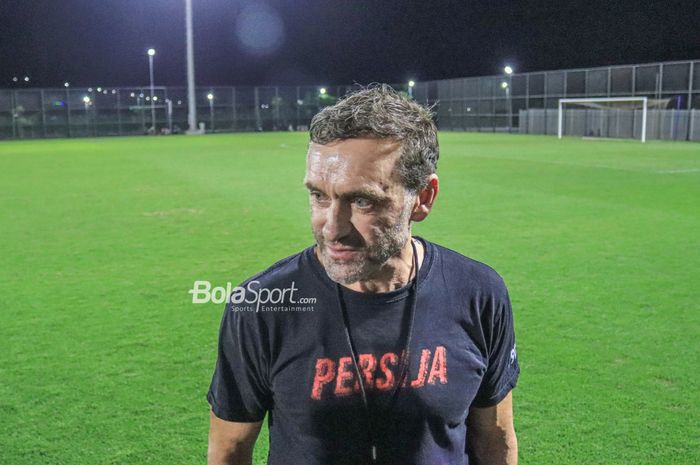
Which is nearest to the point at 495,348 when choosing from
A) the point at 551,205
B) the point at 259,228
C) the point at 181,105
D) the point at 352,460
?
the point at 352,460

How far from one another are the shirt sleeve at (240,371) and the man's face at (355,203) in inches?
12.6

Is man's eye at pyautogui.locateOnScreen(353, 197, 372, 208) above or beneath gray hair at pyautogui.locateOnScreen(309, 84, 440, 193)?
beneath

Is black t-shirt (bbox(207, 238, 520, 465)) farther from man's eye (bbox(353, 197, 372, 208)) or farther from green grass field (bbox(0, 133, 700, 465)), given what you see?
green grass field (bbox(0, 133, 700, 465))

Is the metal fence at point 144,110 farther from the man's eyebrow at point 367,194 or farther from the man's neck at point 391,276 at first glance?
the man's eyebrow at point 367,194

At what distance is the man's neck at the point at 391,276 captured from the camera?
2.33 metres

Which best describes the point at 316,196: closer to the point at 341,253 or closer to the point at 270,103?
the point at 341,253

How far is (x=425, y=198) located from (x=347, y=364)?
0.57 metres

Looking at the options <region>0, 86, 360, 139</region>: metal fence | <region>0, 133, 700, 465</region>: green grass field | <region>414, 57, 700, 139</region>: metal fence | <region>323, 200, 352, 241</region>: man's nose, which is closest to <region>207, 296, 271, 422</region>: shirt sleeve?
<region>323, 200, 352, 241</region>: man's nose

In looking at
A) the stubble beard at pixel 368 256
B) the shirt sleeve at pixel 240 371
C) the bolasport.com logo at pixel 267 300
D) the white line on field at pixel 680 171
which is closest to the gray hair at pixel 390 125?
the stubble beard at pixel 368 256

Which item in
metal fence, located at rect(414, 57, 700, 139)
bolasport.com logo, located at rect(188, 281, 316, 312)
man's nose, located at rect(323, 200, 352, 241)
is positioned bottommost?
bolasport.com logo, located at rect(188, 281, 316, 312)

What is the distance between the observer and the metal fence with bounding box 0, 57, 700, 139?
2085 inches

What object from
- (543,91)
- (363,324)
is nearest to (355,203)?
(363,324)

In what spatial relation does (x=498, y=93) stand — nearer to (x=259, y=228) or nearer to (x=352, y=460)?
(x=259, y=228)

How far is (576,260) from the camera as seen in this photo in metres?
10.3
